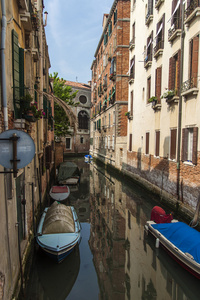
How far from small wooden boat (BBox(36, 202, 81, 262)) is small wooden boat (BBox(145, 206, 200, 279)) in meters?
2.58

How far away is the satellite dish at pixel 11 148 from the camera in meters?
3.33

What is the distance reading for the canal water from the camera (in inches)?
220

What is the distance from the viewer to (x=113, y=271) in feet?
21.4

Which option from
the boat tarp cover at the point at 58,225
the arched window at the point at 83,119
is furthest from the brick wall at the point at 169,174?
the arched window at the point at 83,119

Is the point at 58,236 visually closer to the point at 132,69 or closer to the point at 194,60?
the point at 194,60

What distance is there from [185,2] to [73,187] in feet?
42.2

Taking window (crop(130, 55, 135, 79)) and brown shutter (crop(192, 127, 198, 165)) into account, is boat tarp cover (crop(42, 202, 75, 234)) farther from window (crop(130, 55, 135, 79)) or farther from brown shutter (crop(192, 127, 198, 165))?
window (crop(130, 55, 135, 79))

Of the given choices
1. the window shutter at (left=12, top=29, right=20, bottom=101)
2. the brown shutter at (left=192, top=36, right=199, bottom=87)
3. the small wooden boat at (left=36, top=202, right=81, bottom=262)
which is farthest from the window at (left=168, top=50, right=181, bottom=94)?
the window shutter at (left=12, top=29, right=20, bottom=101)

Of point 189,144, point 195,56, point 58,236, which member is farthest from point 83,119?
point 58,236

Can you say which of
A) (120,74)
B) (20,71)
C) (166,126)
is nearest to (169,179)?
(166,126)

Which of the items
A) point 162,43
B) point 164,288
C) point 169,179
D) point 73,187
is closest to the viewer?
point 164,288

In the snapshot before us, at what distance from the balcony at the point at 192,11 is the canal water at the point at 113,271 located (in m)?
8.45

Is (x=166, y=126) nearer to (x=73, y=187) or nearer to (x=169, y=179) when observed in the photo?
(x=169, y=179)

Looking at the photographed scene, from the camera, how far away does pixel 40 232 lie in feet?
22.5
